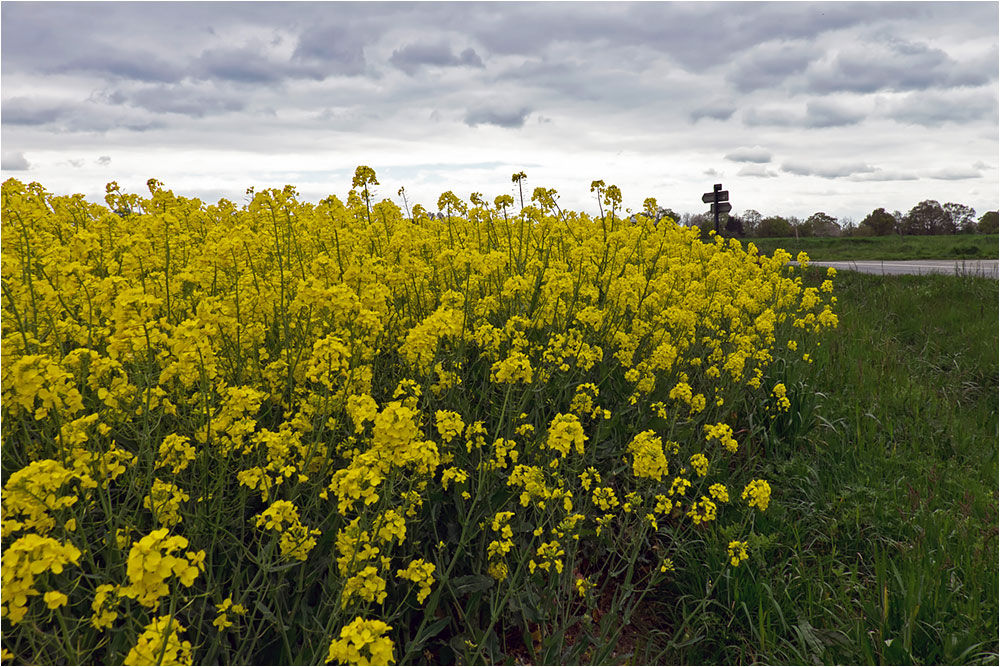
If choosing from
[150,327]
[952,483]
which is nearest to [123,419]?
[150,327]

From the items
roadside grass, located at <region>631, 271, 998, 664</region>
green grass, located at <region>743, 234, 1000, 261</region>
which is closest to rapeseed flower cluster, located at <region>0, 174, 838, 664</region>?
roadside grass, located at <region>631, 271, 998, 664</region>

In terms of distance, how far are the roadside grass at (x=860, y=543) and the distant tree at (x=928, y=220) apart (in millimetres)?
35546

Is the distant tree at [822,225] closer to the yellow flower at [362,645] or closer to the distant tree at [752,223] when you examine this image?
the distant tree at [752,223]

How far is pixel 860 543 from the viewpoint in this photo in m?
3.65

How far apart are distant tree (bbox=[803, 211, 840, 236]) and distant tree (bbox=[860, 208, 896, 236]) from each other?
1.67 metres

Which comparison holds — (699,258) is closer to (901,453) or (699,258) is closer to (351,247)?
(901,453)

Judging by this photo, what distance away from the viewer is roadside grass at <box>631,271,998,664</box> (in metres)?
2.89

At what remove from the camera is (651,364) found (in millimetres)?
3729

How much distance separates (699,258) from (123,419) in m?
4.74

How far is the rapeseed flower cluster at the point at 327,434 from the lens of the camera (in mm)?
2104

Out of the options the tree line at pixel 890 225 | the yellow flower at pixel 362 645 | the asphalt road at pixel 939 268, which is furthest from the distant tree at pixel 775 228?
the yellow flower at pixel 362 645

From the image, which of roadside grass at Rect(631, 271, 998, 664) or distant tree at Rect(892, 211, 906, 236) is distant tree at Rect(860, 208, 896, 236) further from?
roadside grass at Rect(631, 271, 998, 664)

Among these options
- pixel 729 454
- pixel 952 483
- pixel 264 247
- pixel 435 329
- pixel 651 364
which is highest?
pixel 264 247

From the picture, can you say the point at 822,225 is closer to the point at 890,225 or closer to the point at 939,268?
the point at 890,225
